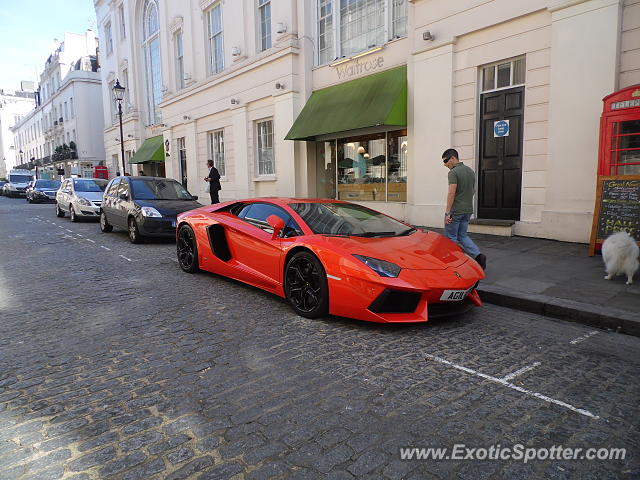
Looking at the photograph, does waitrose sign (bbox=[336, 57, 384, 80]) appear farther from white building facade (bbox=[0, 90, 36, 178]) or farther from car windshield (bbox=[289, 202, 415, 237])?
white building facade (bbox=[0, 90, 36, 178])

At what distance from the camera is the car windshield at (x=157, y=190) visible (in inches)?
403

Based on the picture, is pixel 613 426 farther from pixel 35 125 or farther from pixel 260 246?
pixel 35 125

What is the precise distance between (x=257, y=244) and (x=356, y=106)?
7498 millimetres

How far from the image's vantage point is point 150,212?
952cm

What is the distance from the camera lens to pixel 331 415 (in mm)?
2711

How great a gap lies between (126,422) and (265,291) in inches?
123

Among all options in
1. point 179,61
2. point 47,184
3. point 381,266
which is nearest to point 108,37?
point 47,184

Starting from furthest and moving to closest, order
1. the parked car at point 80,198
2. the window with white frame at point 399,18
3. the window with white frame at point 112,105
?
the window with white frame at point 112,105
the parked car at point 80,198
the window with white frame at point 399,18

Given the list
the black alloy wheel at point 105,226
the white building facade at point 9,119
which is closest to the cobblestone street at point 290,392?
the black alloy wheel at point 105,226

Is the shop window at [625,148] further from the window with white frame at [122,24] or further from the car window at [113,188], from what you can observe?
the window with white frame at [122,24]

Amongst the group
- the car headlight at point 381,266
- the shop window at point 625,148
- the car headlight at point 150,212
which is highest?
the shop window at point 625,148

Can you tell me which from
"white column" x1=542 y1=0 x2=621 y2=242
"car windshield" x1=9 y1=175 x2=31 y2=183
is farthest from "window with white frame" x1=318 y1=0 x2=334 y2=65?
"car windshield" x1=9 y1=175 x2=31 y2=183

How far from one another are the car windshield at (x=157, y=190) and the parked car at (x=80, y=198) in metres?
4.72

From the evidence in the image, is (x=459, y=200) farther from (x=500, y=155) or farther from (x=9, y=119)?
(x=9, y=119)
